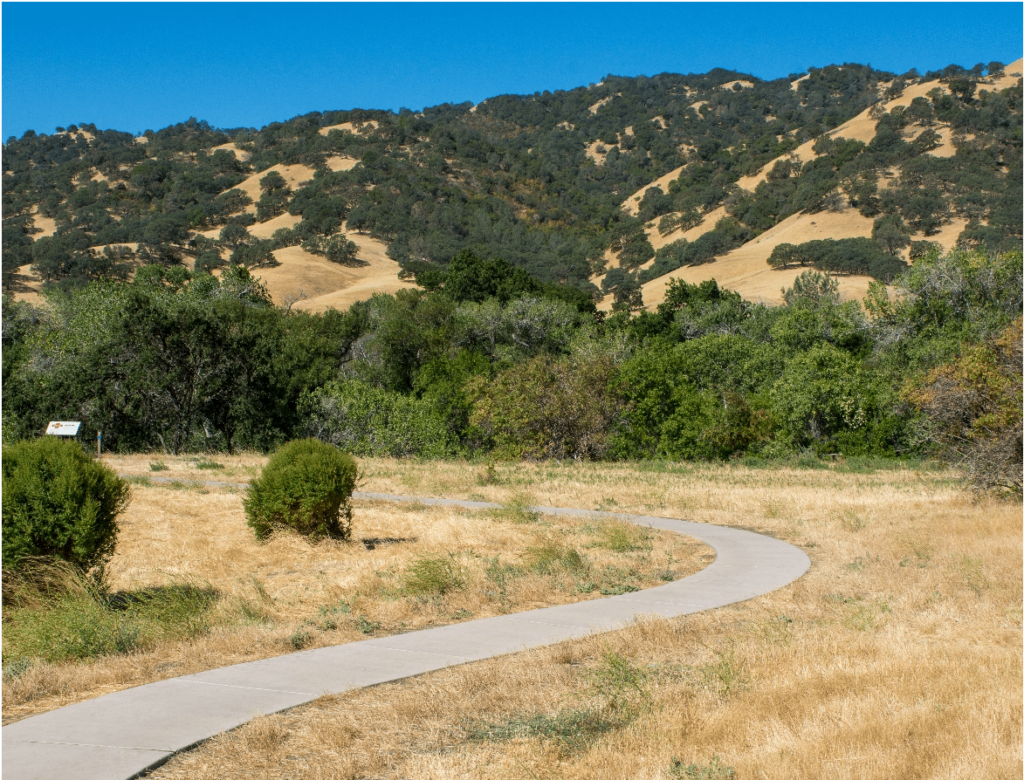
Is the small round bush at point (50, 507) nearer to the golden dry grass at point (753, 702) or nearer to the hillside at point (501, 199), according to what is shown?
the golden dry grass at point (753, 702)

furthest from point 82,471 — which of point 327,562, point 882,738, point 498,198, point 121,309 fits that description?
point 498,198

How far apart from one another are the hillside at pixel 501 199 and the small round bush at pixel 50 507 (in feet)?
206

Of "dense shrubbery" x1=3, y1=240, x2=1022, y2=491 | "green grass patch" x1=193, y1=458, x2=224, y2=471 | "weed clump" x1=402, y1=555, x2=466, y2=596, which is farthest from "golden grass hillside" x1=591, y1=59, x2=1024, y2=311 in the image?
"weed clump" x1=402, y1=555, x2=466, y2=596

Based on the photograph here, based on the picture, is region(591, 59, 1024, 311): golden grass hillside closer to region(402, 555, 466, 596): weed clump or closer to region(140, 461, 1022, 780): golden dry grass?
region(140, 461, 1022, 780): golden dry grass

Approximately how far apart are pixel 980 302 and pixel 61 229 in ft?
308

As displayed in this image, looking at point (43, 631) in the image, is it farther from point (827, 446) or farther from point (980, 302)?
point (980, 302)

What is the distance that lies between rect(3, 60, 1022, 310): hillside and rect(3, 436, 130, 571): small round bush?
6291cm

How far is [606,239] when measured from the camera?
412ft

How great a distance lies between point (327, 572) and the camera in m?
12.9

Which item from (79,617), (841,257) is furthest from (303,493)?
(841,257)

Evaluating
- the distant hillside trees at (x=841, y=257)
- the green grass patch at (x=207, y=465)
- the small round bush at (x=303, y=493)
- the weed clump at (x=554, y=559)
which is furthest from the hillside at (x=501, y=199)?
the weed clump at (x=554, y=559)

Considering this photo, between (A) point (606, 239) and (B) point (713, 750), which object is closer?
(B) point (713, 750)

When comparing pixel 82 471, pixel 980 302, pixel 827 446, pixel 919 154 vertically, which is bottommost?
pixel 827 446

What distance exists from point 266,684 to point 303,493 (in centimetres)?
843
